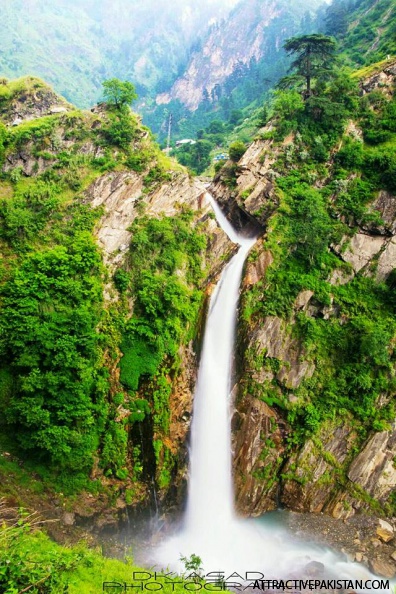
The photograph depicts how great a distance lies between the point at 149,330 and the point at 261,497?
10.3 metres

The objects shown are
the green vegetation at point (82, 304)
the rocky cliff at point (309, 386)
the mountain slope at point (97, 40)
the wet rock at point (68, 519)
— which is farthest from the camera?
the mountain slope at point (97, 40)

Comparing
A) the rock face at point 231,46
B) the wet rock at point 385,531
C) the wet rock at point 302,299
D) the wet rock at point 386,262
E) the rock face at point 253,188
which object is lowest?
the wet rock at point 385,531

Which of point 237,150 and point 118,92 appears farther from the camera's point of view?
point 237,150

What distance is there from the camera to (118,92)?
75.9 feet

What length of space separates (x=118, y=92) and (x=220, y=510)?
83.1ft

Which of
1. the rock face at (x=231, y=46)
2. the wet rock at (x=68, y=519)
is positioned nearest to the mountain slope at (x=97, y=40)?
the rock face at (x=231, y=46)

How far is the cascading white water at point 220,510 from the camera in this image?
50.4 ft

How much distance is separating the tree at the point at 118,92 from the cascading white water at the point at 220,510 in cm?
1370

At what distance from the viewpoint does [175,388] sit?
18.8 m

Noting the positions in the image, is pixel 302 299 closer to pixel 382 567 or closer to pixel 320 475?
pixel 320 475

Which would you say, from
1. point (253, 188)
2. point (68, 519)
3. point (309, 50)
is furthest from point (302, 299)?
point (309, 50)

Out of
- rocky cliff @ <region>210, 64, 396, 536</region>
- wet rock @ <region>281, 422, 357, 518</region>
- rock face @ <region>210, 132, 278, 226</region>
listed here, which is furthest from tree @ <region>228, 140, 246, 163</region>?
wet rock @ <region>281, 422, 357, 518</region>

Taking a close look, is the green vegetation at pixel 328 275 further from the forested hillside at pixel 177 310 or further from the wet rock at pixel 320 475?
the wet rock at pixel 320 475

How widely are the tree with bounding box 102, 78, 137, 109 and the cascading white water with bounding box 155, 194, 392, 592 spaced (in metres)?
13.7
